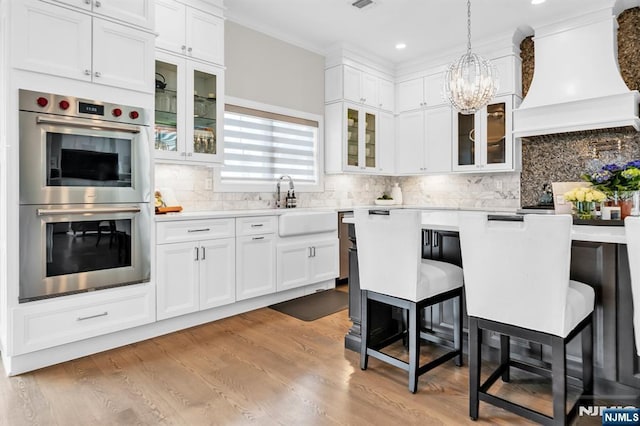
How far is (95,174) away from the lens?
267cm

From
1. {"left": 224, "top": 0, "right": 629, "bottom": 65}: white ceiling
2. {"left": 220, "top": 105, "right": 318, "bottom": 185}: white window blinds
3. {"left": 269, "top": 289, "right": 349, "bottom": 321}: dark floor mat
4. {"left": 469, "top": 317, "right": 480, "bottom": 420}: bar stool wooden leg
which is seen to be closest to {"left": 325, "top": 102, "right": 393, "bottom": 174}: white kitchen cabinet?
{"left": 220, "top": 105, "right": 318, "bottom": 185}: white window blinds

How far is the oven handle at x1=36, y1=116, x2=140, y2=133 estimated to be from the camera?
96.2 inches

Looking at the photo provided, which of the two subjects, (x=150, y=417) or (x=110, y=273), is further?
(x=110, y=273)

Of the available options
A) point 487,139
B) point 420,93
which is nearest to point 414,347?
point 487,139

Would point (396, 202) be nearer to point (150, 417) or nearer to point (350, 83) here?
point (350, 83)

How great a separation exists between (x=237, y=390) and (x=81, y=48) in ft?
7.81

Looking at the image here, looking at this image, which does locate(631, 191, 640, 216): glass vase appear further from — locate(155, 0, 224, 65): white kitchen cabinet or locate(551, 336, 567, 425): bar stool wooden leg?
locate(155, 0, 224, 65): white kitchen cabinet

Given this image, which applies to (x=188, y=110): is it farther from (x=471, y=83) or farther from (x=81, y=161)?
(x=471, y=83)

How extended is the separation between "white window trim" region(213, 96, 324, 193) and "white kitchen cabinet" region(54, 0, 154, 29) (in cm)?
118

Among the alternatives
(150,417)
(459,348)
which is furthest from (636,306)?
(150,417)

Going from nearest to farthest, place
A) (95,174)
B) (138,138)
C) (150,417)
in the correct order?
1. (150,417)
2. (95,174)
3. (138,138)

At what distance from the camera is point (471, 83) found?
10.2 feet

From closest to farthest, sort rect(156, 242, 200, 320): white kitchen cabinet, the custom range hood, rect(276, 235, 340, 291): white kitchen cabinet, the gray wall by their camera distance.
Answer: rect(156, 242, 200, 320): white kitchen cabinet
the custom range hood
rect(276, 235, 340, 291): white kitchen cabinet
the gray wall

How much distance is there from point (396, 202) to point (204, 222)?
10.8 ft
